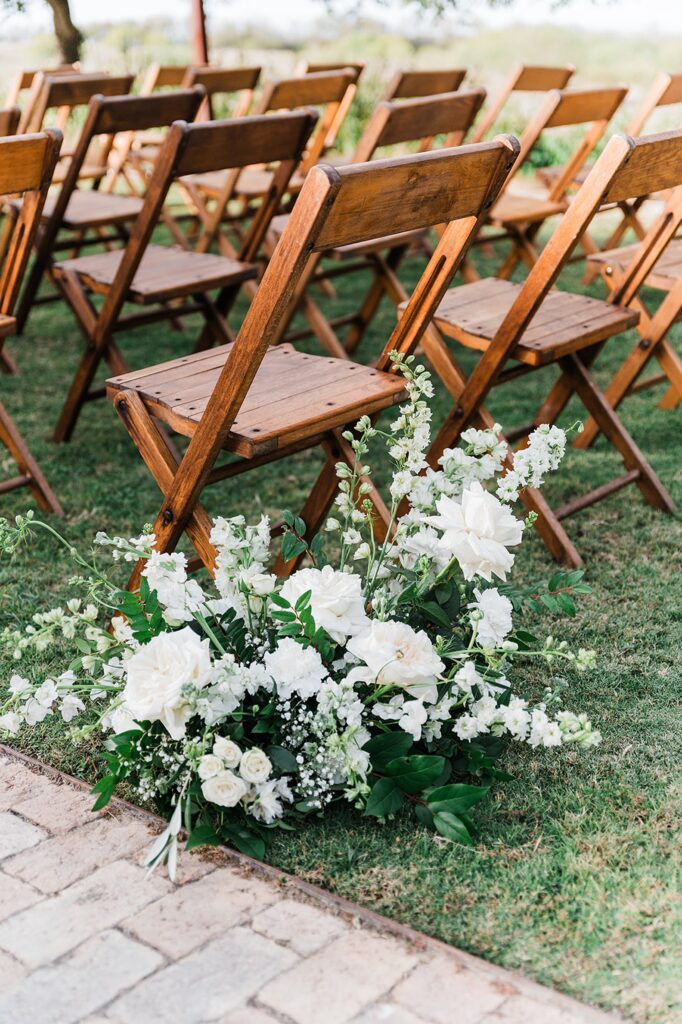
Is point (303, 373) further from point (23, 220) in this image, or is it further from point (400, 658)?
point (23, 220)

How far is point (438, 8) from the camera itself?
9.91 meters

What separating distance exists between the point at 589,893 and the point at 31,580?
184 centimetres

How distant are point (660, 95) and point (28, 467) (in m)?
3.46

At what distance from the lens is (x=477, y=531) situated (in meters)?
2.32


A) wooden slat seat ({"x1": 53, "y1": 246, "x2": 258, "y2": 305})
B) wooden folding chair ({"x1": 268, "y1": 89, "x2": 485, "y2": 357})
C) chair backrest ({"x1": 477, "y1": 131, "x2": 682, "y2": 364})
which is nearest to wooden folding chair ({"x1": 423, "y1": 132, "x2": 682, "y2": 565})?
chair backrest ({"x1": 477, "y1": 131, "x2": 682, "y2": 364})

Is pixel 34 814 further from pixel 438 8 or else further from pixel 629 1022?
pixel 438 8

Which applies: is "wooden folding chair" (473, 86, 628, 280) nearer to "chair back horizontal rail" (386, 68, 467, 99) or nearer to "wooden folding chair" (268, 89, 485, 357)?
"wooden folding chair" (268, 89, 485, 357)

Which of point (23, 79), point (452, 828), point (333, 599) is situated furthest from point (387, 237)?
point (23, 79)

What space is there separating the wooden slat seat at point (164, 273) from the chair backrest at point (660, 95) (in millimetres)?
2257

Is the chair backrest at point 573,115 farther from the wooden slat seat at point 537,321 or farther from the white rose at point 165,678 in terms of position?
the white rose at point 165,678

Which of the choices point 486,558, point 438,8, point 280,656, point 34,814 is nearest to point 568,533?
point 486,558

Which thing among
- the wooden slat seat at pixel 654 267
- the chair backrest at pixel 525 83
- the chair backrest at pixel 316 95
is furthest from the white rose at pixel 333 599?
the chair backrest at pixel 525 83

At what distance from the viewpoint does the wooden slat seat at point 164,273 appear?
3836 mm

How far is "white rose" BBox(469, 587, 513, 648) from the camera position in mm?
2297
